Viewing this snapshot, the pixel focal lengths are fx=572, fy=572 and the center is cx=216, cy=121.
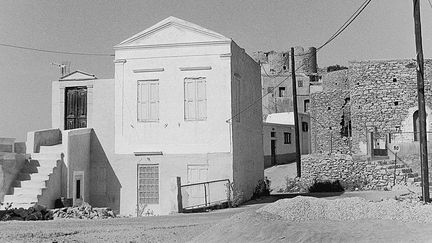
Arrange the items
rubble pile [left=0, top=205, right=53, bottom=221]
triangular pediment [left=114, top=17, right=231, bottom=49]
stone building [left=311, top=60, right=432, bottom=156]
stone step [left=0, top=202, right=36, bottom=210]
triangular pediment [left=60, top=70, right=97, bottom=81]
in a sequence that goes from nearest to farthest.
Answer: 1. rubble pile [left=0, top=205, right=53, bottom=221]
2. stone step [left=0, top=202, right=36, bottom=210]
3. triangular pediment [left=114, top=17, right=231, bottom=49]
4. triangular pediment [left=60, top=70, right=97, bottom=81]
5. stone building [left=311, top=60, right=432, bottom=156]

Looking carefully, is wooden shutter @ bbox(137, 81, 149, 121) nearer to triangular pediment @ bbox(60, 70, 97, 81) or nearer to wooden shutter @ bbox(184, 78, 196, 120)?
wooden shutter @ bbox(184, 78, 196, 120)

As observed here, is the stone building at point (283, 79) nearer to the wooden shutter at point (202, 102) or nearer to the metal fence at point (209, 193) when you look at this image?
the wooden shutter at point (202, 102)

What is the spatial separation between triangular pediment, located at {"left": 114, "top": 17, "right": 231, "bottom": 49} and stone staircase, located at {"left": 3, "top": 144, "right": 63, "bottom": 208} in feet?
18.6

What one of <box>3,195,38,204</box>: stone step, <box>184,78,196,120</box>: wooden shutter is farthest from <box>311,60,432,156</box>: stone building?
<box>3,195,38,204</box>: stone step

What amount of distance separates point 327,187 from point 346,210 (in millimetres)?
16649

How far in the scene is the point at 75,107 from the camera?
25953 millimetres

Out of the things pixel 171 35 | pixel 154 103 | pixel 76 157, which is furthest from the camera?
pixel 171 35

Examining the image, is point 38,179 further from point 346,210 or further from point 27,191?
point 346,210

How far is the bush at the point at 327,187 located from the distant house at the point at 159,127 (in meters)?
7.42

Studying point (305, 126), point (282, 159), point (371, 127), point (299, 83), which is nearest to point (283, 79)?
point (299, 83)

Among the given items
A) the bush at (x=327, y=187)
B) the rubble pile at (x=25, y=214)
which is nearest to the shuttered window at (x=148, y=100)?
the rubble pile at (x=25, y=214)

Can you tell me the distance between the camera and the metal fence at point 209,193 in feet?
76.1

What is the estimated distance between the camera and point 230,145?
23.8 metres

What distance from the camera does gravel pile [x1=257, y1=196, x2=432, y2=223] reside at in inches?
587
